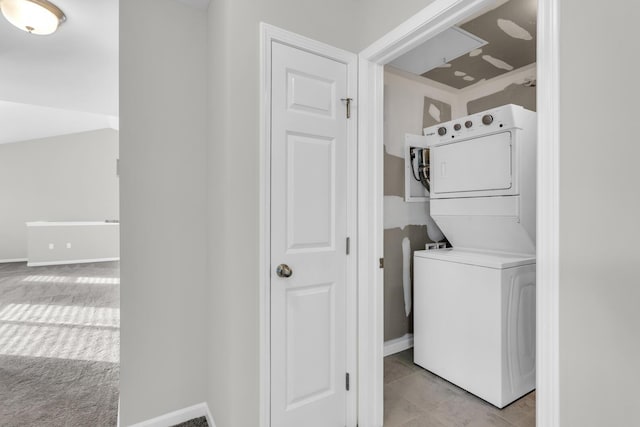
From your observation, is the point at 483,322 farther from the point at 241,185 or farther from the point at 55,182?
the point at 55,182

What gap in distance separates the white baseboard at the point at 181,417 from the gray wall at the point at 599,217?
1.76m

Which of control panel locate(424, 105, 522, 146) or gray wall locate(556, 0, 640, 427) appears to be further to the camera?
control panel locate(424, 105, 522, 146)

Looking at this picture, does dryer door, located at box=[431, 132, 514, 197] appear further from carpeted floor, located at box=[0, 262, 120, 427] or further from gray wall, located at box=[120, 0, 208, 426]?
carpeted floor, located at box=[0, 262, 120, 427]

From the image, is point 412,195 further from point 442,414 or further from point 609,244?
point 609,244

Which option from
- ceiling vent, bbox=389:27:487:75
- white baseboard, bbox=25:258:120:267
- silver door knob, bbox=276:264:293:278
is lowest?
white baseboard, bbox=25:258:120:267

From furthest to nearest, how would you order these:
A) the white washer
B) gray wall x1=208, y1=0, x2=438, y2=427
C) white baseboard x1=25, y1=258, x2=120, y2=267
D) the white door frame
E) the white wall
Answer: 1. the white wall
2. white baseboard x1=25, y1=258, x2=120, y2=267
3. the white washer
4. gray wall x1=208, y1=0, x2=438, y2=427
5. the white door frame

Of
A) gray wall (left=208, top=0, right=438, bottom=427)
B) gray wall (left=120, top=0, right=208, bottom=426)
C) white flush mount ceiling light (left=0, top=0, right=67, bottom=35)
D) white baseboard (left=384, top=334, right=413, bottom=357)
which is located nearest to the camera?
gray wall (left=208, top=0, right=438, bottom=427)

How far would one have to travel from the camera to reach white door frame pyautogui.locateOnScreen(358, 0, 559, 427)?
0.96 meters

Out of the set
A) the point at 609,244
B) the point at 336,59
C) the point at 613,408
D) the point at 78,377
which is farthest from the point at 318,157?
the point at 78,377

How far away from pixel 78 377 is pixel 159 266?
1.36 m

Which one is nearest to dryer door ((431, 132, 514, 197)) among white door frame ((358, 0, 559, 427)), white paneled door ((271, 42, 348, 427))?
white door frame ((358, 0, 559, 427))

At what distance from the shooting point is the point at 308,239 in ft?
5.35

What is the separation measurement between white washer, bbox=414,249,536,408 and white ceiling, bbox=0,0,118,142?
2931 millimetres

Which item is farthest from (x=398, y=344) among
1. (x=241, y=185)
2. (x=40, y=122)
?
(x=40, y=122)
